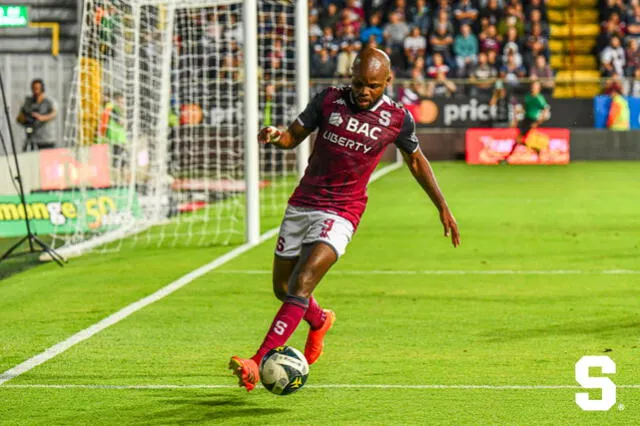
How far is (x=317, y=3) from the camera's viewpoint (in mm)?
35688

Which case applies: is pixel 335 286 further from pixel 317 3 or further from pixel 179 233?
pixel 317 3

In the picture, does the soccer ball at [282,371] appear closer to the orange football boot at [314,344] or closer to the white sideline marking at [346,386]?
the white sideline marking at [346,386]

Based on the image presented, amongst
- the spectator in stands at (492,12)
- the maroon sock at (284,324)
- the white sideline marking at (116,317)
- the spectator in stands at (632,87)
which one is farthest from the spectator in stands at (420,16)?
the maroon sock at (284,324)

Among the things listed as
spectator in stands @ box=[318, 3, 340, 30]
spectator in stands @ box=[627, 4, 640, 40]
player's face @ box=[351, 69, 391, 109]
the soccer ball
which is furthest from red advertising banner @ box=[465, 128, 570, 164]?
the soccer ball

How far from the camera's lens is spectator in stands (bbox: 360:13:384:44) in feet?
111

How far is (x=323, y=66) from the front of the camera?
3241 cm

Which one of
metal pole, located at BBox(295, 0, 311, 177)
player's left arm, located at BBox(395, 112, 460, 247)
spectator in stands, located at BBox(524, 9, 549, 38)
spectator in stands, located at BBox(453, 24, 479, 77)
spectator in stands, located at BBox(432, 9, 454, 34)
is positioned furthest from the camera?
spectator in stands, located at BBox(524, 9, 549, 38)

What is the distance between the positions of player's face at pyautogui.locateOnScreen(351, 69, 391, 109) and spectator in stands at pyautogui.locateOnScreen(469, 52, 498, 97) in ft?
79.4

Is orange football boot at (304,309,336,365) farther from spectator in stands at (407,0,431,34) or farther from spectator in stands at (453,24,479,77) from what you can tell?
spectator in stands at (407,0,431,34)

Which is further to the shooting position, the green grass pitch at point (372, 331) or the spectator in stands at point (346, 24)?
the spectator in stands at point (346, 24)

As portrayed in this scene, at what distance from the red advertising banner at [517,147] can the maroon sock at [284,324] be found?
24.0 m

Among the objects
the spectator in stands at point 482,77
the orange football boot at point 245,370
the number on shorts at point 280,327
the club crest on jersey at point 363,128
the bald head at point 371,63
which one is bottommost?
the orange football boot at point 245,370

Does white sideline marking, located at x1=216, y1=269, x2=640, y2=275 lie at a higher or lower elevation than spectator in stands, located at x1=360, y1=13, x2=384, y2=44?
lower

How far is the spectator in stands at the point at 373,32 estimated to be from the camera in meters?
33.9
